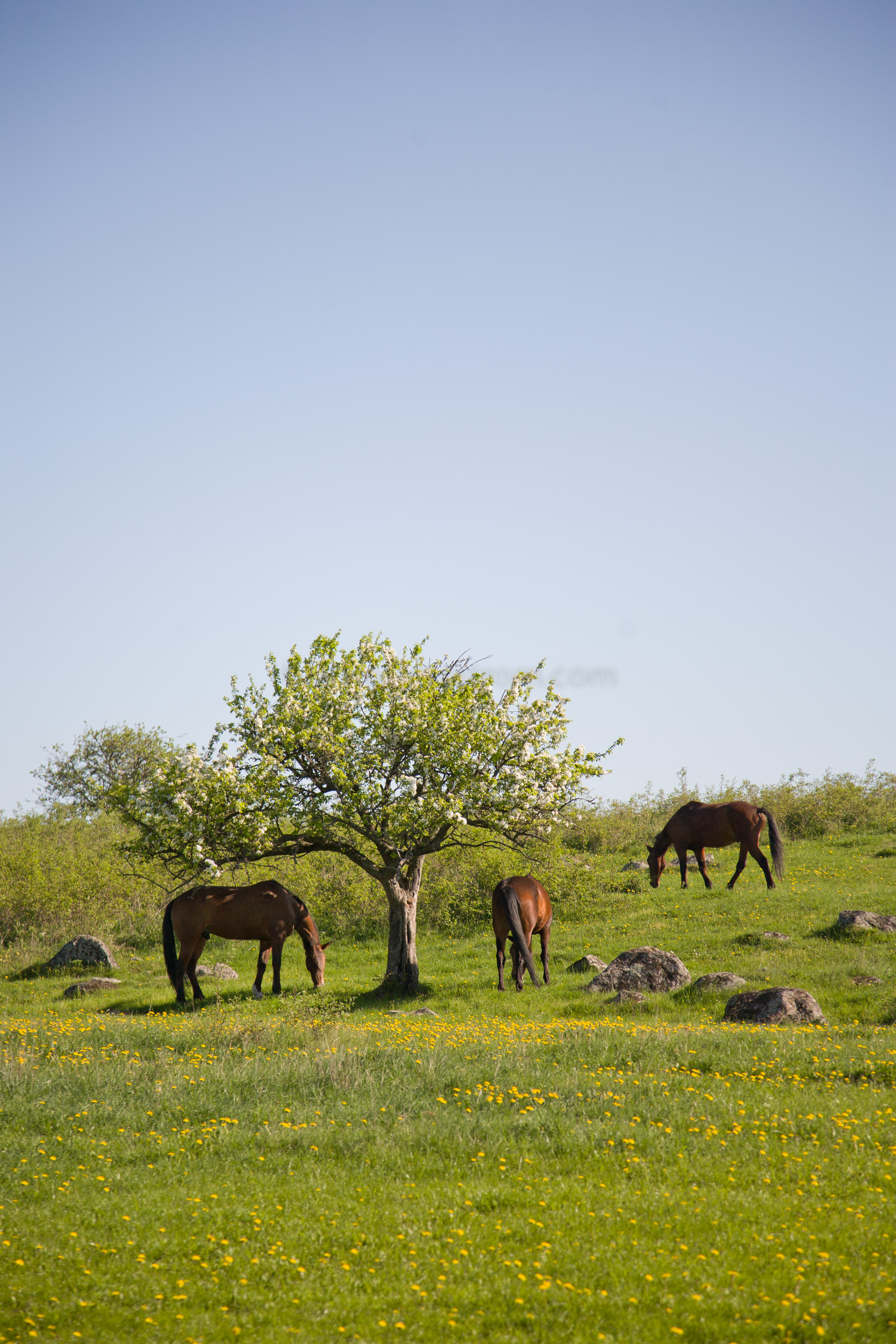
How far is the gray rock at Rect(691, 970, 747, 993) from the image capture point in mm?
19453

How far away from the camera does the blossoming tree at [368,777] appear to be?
71.2 feet

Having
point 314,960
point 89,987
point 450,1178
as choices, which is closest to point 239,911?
point 314,960

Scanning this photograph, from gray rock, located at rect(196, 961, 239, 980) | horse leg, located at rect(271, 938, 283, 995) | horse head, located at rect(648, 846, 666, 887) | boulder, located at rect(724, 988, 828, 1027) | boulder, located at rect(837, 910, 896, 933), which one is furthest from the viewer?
horse head, located at rect(648, 846, 666, 887)

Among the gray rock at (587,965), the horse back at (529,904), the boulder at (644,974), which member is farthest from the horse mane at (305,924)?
the boulder at (644,974)

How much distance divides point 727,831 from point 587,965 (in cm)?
908

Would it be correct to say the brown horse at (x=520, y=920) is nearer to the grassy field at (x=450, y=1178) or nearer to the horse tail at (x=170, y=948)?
the grassy field at (x=450, y=1178)

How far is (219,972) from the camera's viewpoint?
26.8 meters

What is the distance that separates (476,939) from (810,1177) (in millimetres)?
21240

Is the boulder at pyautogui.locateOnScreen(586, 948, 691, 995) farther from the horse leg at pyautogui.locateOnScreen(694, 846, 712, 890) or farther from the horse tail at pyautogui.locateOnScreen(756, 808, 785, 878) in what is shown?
the horse leg at pyautogui.locateOnScreen(694, 846, 712, 890)

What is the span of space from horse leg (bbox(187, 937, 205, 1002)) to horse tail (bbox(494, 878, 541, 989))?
7794 mm

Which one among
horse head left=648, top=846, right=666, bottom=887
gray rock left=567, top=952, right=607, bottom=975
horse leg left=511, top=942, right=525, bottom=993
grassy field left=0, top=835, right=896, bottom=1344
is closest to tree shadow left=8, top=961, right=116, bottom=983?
grassy field left=0, top=835, right=896, bottom=1344

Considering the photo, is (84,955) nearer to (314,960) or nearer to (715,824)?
(314,960)

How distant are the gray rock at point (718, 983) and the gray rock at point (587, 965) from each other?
12.2 feet

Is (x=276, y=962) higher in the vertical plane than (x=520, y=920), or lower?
lower
